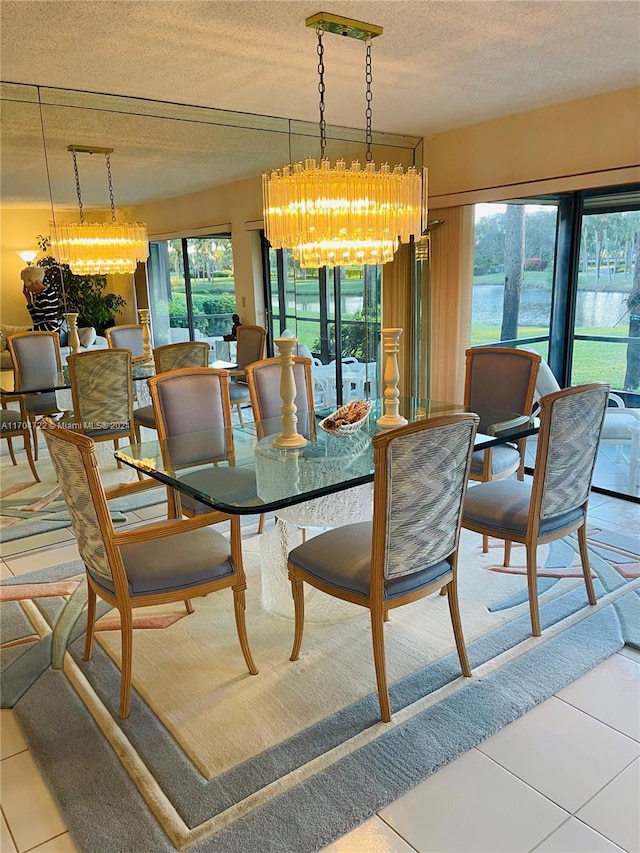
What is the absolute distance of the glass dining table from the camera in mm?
2266

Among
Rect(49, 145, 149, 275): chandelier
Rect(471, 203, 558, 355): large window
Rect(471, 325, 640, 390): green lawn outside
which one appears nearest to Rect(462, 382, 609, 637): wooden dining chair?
Rect(471, 325, 640, 390): green lawn outside

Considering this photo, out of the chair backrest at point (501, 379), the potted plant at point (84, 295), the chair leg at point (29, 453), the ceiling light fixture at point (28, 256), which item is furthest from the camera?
the chair leg at point (29, 453)

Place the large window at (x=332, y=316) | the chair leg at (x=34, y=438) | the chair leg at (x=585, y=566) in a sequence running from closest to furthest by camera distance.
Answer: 1. the chair leg at (x=585, y=566)
2. the chair leg at (x=34, y=438)
3. the large window at (x=332, y=316)

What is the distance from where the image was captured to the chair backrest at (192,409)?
3.01m

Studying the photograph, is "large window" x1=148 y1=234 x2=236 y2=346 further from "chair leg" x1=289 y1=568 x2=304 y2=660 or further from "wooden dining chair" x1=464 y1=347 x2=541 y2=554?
"chair leg" x1=289 y1=568 x2=304 y2=660

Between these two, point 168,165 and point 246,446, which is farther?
point 168,165

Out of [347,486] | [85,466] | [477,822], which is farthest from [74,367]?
[477,822]

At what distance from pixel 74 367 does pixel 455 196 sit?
303 cm

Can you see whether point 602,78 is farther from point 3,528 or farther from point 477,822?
point 3,528

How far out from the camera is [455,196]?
4.73m

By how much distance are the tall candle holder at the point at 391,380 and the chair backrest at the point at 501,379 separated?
0.68m

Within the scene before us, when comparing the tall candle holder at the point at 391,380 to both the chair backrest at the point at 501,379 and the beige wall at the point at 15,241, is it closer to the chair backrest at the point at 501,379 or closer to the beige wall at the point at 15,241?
the chair backrest at the point at 501,379

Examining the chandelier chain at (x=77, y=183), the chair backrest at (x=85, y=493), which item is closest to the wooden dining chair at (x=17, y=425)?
the chandelier chain at (x=77, y=183)

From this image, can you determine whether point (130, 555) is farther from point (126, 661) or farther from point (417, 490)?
point (417, 490)
